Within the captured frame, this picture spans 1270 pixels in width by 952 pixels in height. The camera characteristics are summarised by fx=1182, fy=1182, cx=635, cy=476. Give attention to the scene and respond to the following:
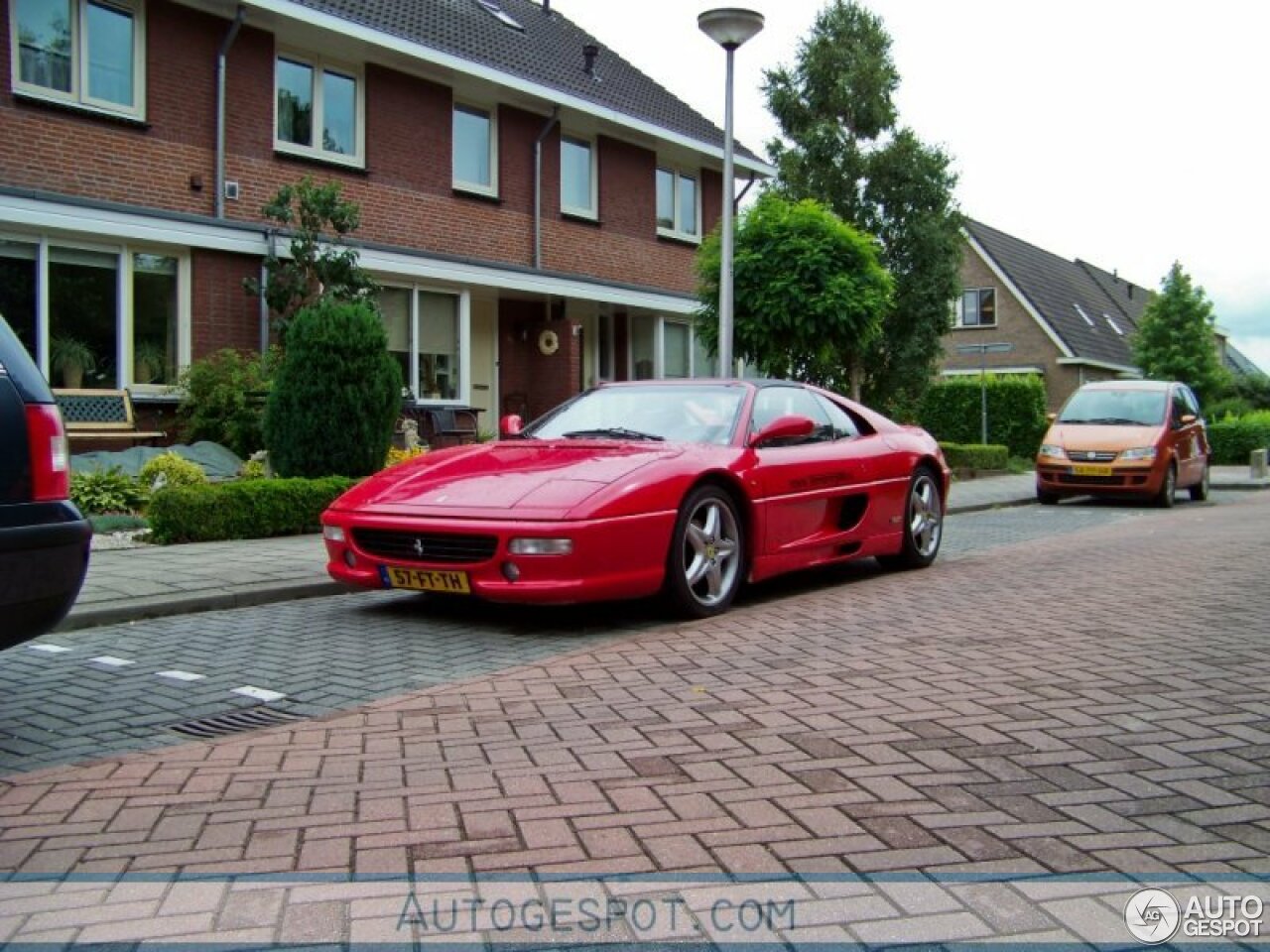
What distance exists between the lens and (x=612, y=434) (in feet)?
23.7

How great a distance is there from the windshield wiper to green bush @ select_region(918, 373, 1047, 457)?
19672 millimetres

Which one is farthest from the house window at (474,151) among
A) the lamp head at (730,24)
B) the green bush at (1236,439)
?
the green bush at (1236,439)

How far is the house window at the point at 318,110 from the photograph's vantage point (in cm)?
1570

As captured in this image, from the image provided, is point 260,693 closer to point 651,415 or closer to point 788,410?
point 651,415

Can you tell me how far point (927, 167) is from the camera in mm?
25984

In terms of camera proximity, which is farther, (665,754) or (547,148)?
(547,148)

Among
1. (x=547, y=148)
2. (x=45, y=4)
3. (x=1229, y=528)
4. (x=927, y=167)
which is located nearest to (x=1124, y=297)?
(x=927, y=167)

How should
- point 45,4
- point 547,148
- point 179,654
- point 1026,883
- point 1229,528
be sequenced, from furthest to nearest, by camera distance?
point 547,148
point 45,4
point 1229,528
point 179,654
point 1026,883

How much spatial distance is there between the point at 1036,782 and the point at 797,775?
70 cm

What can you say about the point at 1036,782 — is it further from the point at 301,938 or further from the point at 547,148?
the point at 547,148

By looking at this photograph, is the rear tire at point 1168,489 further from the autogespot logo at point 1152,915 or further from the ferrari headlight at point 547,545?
the autogespot logo at point 1152,915

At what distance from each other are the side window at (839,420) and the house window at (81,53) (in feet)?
32.0

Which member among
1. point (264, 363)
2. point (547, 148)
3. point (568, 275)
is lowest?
point (264, 363)

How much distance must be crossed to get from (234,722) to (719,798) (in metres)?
2.00
